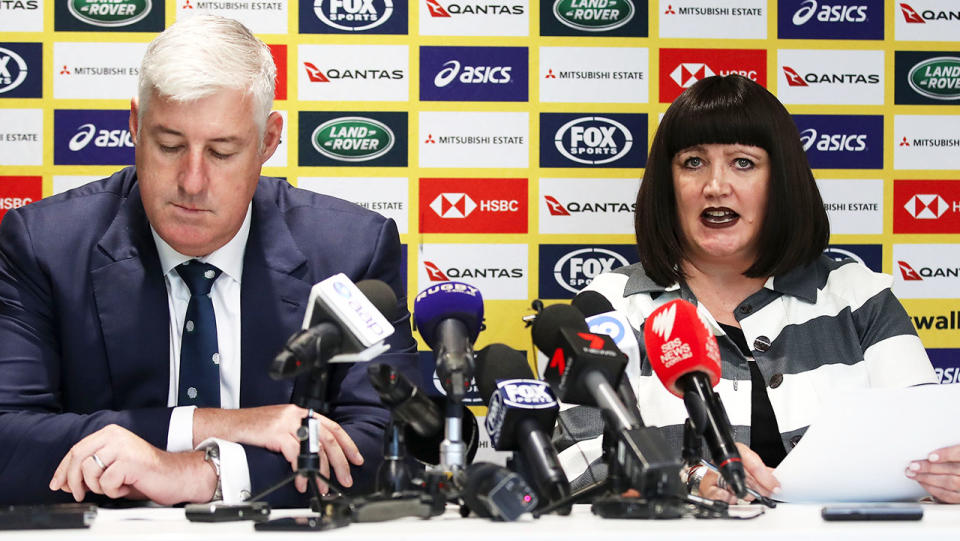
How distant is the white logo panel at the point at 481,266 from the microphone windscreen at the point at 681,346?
188 cm

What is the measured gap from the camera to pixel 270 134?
207 centimetres

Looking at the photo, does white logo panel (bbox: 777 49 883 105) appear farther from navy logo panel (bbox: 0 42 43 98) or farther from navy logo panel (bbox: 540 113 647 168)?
navy logo panel (bbox: 0 42 43 98)

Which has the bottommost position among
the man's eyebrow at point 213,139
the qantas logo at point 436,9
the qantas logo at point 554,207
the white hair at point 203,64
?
the qantas logo at point 554,207

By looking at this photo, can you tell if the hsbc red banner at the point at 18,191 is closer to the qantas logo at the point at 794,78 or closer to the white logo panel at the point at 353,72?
the white logo panel at the point at 353,72

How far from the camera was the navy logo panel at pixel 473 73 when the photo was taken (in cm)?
328

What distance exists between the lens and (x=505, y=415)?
133 centimetres

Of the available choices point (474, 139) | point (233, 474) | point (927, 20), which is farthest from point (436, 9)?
point (233, 474)

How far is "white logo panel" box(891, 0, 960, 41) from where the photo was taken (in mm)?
3375

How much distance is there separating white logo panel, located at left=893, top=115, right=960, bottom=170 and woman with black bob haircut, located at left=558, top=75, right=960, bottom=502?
1150 millimetres

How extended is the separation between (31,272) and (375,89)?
Result: 1.51m

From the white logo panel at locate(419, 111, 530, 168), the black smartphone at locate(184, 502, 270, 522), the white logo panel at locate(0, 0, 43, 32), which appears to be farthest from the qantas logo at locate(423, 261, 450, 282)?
the black smartphone at locate(184, 502, 270, 522)

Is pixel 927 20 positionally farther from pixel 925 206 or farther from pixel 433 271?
pixel 433 271

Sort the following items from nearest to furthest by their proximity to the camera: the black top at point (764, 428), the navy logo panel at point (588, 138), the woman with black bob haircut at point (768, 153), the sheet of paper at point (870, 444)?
the sheet of paper at point (870, 444)
the black top at point (764, 428)
the woman with black bob haircut at point (768, 153)
the navy logo panel at point (588, 138)

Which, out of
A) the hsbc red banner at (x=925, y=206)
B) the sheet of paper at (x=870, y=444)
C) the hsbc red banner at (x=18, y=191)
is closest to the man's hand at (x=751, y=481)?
the sheet of paper at (x=870, y=444)
